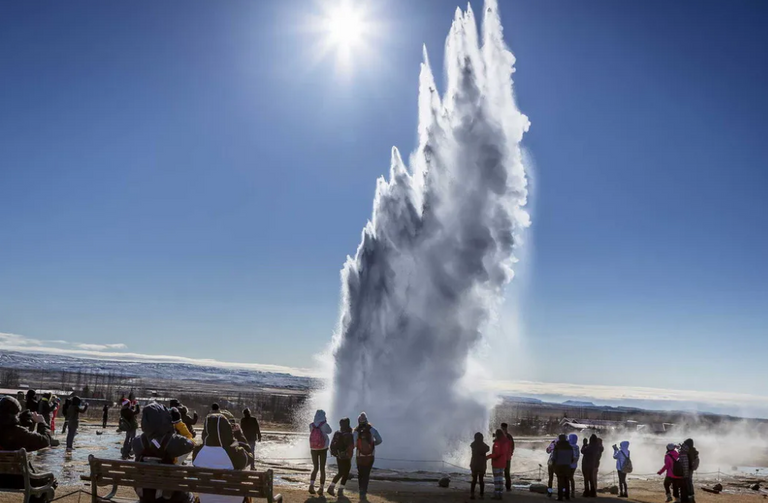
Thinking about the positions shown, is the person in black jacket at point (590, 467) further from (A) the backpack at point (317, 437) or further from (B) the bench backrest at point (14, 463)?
(B) the bench backrest at point (14, 463)

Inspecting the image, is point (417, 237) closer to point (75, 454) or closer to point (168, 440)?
point (75, 454)

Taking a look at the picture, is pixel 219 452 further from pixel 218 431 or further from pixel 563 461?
pixel 563 461

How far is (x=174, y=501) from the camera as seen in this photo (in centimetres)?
655

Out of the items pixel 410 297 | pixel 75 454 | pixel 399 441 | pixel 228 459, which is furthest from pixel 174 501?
pixel 410 297

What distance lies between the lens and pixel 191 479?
6.30m

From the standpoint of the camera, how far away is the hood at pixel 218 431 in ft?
22.8

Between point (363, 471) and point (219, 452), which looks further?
point (363, 471)

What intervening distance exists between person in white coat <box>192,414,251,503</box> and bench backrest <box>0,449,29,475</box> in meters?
2.23

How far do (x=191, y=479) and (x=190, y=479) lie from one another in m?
0.01

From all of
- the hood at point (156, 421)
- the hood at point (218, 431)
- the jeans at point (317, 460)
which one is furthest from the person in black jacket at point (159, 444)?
the jeans at point (317, 460)

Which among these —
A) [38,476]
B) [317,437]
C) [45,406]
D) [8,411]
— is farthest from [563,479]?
[45,406]

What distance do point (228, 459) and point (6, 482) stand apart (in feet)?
10.1

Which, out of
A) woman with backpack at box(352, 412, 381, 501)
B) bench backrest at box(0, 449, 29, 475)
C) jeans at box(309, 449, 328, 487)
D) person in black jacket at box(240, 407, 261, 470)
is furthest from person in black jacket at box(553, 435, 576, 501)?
bench backrest at box(0, 449, 29, 475)

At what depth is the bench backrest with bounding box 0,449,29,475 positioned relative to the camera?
7.38 meters
